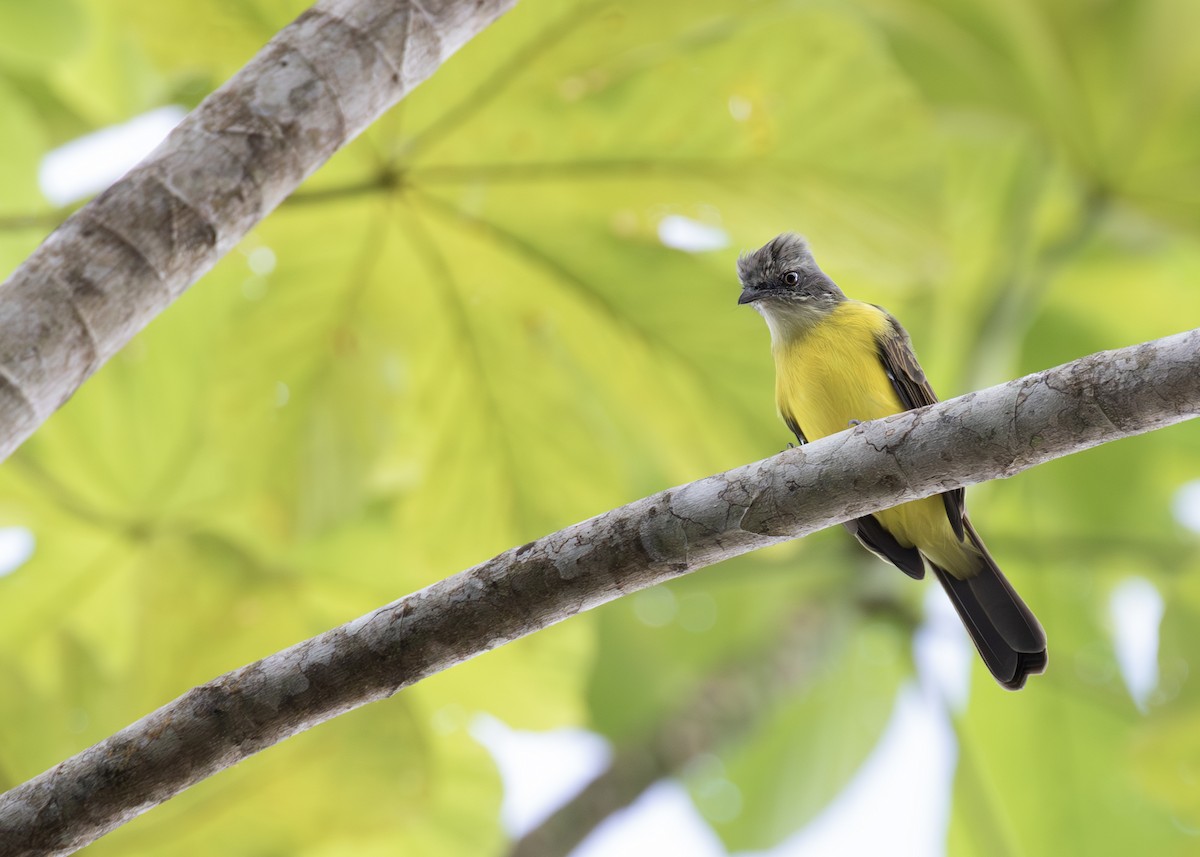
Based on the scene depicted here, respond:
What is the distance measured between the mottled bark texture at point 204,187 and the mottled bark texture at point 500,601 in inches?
15.8

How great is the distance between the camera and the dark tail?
7.54 feet

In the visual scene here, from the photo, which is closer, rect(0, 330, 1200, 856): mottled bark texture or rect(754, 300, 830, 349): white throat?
rect(0, 330, 1200, 856): mottled bark texture

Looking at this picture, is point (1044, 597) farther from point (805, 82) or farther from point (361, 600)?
point (361, 600)

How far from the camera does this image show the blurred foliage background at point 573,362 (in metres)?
2.69

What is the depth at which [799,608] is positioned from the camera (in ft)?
12.3

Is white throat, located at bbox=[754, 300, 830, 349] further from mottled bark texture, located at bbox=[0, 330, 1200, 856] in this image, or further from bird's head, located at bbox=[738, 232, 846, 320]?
mottled bark texture, located at bbox=[0, 330, 1200, 856]

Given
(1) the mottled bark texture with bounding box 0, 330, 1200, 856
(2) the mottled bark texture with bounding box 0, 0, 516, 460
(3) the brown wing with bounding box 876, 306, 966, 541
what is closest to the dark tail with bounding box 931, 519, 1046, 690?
(3) the brown wing with bounding box 876, 306, 966, 541

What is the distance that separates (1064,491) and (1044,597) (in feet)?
1.15

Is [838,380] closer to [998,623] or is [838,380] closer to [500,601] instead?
[998,623]

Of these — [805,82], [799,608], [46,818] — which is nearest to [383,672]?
[46,818]

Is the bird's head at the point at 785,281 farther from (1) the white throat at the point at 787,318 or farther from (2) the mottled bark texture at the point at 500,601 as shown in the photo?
→ (2) the mottled bark texture at the point at 500,601

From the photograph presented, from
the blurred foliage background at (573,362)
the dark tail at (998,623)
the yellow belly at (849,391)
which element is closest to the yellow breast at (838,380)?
the yellow belly at (849,391)

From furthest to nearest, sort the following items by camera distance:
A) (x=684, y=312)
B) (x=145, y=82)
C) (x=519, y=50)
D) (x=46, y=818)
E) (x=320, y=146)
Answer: (x=145, y=82), (x=684, y=312), (x=519, y=50), (x=320, y=146), (x=46, y=818)

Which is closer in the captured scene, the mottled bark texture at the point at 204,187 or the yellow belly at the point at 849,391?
the mottled bark texture at the point at 204,187
